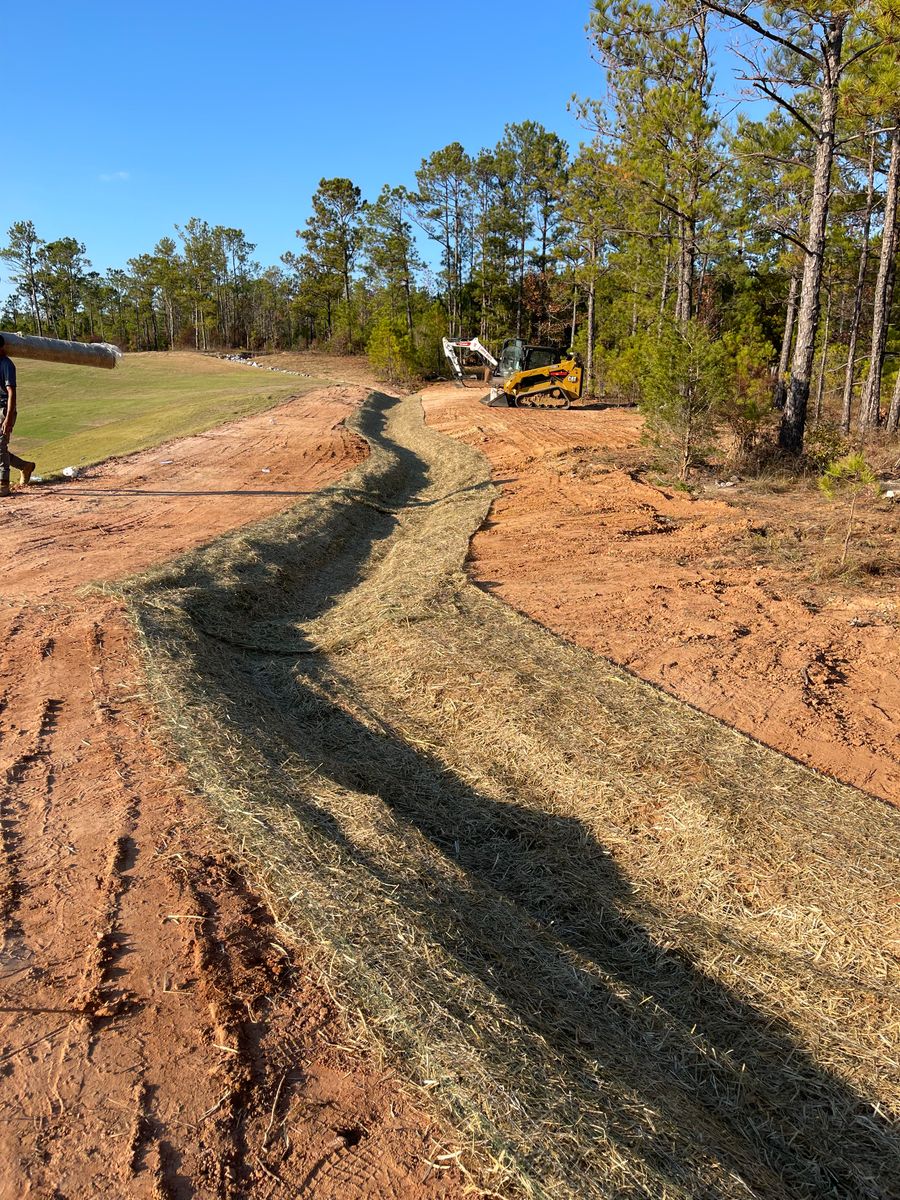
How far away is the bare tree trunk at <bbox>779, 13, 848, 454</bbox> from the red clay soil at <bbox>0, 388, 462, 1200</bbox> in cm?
1277

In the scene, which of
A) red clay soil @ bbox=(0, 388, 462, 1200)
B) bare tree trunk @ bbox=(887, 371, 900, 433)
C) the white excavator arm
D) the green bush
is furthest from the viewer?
the white excavator arm

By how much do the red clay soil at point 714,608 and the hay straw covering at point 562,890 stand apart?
465 mm

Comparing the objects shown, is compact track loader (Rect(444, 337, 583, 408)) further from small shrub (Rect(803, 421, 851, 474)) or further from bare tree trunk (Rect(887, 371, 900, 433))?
small shrub (Rect(803, 421, 851, 474))

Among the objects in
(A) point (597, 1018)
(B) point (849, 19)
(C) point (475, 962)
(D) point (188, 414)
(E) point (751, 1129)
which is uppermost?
(B) point (849, 19)

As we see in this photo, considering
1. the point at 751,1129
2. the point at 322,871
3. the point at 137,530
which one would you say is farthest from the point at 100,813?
the point at 137,530

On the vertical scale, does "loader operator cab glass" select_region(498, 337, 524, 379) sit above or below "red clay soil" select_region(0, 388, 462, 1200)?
above

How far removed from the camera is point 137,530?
32.5ft

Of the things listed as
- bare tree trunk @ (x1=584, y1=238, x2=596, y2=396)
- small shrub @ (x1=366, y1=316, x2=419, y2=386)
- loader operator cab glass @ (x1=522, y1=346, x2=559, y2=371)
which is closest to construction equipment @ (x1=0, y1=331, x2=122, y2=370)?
loader operator cab glass @ (x1=522, y1=346, x2=559, y2=371)

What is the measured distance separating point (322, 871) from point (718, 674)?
4.20 m

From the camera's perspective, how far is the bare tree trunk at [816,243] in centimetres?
1311

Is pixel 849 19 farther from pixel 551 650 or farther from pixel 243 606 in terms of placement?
pixel 243 606

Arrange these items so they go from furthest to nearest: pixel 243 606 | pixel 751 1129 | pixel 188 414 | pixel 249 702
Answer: pixel 188 414
pixel 243 606
pixel 249 702
pixel 751 1129

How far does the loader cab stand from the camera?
2781 cm

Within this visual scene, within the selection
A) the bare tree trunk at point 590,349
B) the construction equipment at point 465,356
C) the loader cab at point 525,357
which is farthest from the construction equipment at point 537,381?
the bare tree trunk at point 590,349
